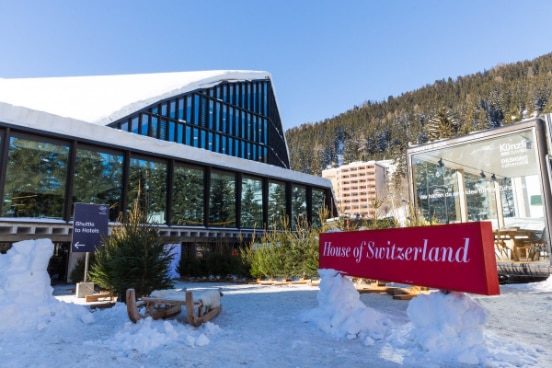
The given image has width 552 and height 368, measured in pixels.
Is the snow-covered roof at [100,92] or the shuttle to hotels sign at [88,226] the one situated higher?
the snow-covered roof at [100,92]

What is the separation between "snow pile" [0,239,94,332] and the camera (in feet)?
19.0

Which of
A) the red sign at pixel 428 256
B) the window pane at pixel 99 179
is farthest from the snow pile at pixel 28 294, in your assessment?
the window pane at pixel 99 179

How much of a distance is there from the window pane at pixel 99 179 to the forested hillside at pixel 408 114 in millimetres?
73250

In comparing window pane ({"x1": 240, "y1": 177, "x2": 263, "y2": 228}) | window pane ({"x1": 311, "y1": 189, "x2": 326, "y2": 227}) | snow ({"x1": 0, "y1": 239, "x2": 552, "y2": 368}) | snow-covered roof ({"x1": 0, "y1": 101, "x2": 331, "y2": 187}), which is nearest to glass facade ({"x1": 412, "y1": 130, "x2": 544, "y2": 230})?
snow ({"x1": 0, "y1": 239, "x2": 552, "y2": 368})

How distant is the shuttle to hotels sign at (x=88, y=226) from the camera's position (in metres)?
10.4

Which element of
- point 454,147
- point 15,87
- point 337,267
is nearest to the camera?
point 337,267

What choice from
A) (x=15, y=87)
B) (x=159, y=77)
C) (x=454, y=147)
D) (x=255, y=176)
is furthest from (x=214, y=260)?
(x=159, y=77)

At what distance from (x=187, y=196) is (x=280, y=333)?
47.7 feet

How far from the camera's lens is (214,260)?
50.9 ft

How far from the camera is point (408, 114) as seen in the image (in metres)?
120

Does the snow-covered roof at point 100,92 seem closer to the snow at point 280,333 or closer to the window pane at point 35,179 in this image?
the window pane at point 35,179

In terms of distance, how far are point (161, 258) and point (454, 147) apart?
1073 cm

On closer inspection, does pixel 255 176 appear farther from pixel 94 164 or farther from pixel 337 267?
pixel 337 267

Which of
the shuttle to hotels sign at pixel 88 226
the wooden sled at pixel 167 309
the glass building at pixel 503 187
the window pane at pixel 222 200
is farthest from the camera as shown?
the window pane at pixel 222 200
